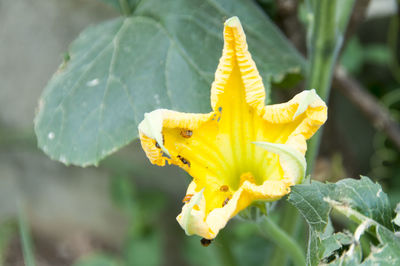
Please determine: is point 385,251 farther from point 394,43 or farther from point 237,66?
point 394,43

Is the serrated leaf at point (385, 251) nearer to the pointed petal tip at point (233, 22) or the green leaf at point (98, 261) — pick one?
the pointed petal tip at point (233, 22)

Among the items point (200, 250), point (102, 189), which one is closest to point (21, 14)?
point (102, 189)

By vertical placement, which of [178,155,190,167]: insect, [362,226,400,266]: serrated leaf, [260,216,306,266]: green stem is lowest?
[260,216,306,266]: green stem

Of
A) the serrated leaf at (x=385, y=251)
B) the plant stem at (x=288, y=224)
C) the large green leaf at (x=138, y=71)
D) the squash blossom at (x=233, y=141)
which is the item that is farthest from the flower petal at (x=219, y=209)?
the plant stem at (x=288, y=224)

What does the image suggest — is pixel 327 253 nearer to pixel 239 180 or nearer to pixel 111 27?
pixel 239 180

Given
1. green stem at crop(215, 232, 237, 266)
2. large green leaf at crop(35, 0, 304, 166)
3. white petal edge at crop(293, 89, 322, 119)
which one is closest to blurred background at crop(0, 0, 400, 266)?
green stem at crop(215, 232, 237, 266)

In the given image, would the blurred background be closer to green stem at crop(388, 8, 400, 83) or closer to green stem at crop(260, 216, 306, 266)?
green stem at crop(388, 8, 400, 83)
